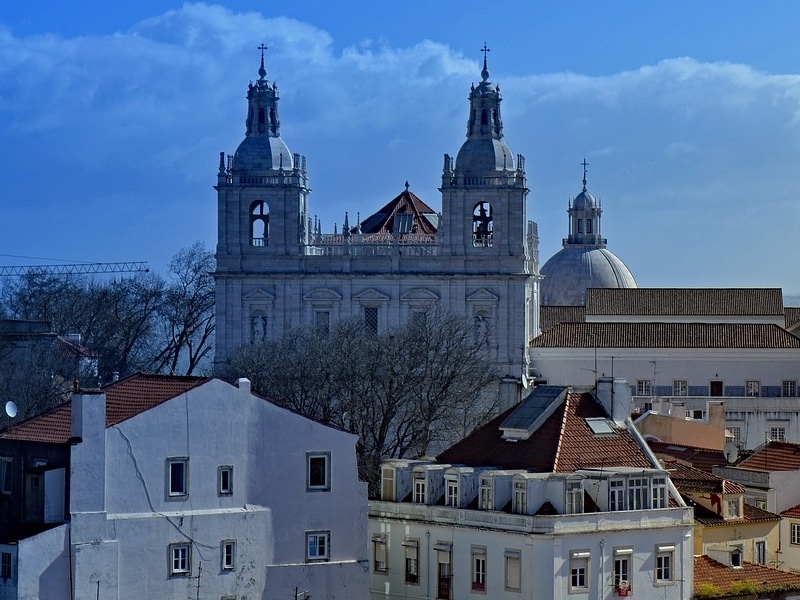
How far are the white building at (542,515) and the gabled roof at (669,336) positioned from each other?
50485 mm

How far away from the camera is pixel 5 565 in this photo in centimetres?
4656

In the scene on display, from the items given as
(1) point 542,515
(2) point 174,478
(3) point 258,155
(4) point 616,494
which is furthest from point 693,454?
(3) point 258,155

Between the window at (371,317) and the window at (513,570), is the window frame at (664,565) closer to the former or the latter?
the window at (513,570)

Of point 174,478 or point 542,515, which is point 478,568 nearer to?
point 542,515

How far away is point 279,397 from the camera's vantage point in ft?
274

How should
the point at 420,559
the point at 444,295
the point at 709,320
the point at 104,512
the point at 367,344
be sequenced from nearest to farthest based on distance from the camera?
the point at 104,512 < the point at 420,559 < the point at 367,344 < the point at 444,295 < the point at 709,320

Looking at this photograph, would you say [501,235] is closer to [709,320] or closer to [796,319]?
[709,320]

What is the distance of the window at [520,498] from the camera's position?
49281mm

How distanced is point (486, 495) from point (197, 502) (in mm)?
6281

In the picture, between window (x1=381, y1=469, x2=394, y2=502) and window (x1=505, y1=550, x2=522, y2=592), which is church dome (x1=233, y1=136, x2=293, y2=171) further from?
window (x1=505, y1=550, x2=522, y2=592)

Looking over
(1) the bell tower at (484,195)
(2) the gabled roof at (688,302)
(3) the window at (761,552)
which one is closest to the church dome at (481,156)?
(1) the bell tower at (484,195)

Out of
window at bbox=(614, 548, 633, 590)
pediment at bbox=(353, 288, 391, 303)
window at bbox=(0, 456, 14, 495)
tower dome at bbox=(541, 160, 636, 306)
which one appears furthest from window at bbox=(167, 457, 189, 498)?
tower dome at bbox=(541, 160, 636, 306)

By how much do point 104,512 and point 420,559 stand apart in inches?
310

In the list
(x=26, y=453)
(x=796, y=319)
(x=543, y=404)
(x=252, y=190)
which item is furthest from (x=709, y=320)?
(x=26, y=453)
